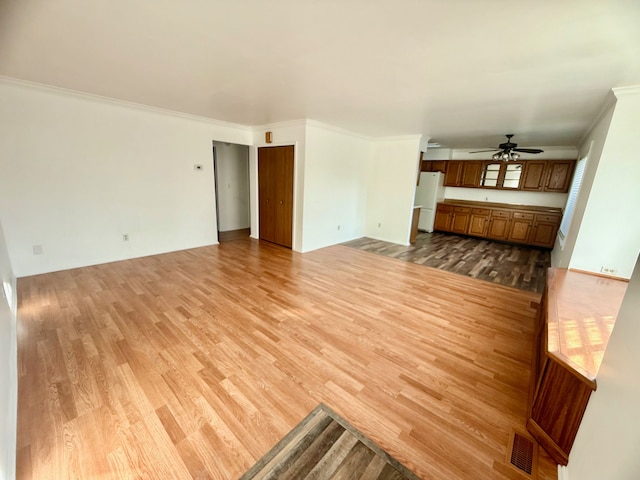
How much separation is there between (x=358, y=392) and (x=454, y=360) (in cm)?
94

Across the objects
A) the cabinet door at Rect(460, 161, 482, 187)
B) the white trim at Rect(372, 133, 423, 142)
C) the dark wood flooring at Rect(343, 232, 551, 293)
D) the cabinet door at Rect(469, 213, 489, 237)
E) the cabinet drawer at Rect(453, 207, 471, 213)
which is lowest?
the dark wood flooring at Rect(343, 232, 551, 293)

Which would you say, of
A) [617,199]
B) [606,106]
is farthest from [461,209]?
[617,199]

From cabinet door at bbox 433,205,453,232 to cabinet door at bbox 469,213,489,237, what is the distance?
544 millimetres

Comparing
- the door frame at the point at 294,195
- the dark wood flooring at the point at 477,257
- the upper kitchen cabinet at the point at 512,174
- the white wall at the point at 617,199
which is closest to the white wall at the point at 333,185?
the door frame at the point at 294,195

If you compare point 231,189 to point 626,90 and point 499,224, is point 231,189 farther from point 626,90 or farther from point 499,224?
point 499,224

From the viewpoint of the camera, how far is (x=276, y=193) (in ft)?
17.1

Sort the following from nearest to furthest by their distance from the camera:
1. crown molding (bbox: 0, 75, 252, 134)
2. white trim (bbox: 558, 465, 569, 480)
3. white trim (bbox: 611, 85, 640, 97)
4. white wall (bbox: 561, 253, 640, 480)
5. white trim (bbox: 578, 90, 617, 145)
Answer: white wall (bbox: 561, 253, 640, 480), white trim (bbox: 558, 465, 569, 480), white trim (bbox: 611, 85, 640, 97), white trim (bbox: 578, 90, 617, 145), crown molding (bbox: 0, 75, 252, 134)

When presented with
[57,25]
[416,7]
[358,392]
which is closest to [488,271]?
[358,392]

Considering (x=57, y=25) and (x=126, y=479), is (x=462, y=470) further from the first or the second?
(x=57, y=25)

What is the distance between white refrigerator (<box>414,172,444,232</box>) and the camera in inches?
279

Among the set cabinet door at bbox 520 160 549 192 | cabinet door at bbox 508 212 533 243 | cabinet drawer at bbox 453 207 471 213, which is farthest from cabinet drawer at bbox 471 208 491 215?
cabinet door at bbox 520 160 549 192

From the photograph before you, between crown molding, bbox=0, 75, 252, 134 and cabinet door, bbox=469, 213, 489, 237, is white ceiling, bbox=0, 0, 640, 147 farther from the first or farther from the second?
cabinet door, bbox=469, 213, 489, 237

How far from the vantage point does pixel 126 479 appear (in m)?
1.20

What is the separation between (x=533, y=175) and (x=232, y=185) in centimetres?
732
